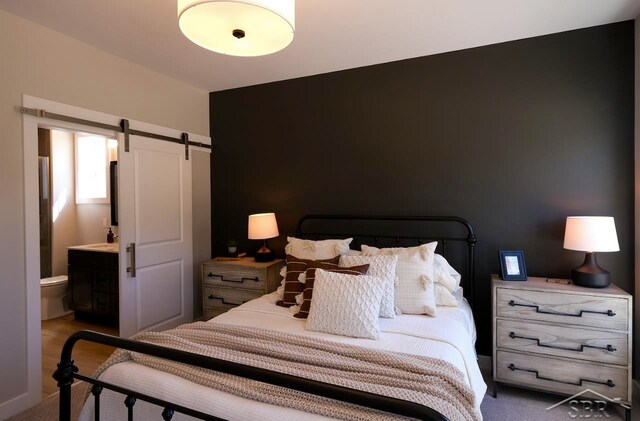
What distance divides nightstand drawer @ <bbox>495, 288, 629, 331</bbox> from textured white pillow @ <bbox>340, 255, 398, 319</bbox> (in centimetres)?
77

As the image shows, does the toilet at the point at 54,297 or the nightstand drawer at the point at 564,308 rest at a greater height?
the nightstand drawer at the point at 564,308

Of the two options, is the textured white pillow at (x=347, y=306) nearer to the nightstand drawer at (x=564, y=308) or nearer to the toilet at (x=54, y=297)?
the nightstand drawer at (x=564, y=308)

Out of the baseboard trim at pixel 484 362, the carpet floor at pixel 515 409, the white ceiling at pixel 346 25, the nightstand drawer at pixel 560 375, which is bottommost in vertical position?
the carpet floor at pixel 515 409

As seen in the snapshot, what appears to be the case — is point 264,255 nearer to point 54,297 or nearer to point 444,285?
point 444,285

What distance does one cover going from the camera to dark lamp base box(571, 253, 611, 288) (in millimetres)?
2219

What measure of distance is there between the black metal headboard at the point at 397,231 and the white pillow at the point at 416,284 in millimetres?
502

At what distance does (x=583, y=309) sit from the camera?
217cm

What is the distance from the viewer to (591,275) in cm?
223

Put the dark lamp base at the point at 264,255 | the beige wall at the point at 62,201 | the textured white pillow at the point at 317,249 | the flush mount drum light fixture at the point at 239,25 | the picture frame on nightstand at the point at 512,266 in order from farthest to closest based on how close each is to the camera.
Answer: the beige wall at the point at 62,201 < the dark lamp base at the point at 264,255 < the textured white pillow at the point at 317,249 < the picture frame on nightstand at the point at 512,266 < the flush mount drum light fixture at the point at 239,25

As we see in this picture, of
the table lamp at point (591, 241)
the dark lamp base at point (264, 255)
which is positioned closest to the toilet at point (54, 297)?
the dark lamp base at point (264, 255)

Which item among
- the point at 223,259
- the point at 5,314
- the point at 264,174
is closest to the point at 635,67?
the point at 264,174

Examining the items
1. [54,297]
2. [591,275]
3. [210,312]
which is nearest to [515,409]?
[591,275]

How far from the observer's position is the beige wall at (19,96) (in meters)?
2.24

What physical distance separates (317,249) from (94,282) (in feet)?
8.82
